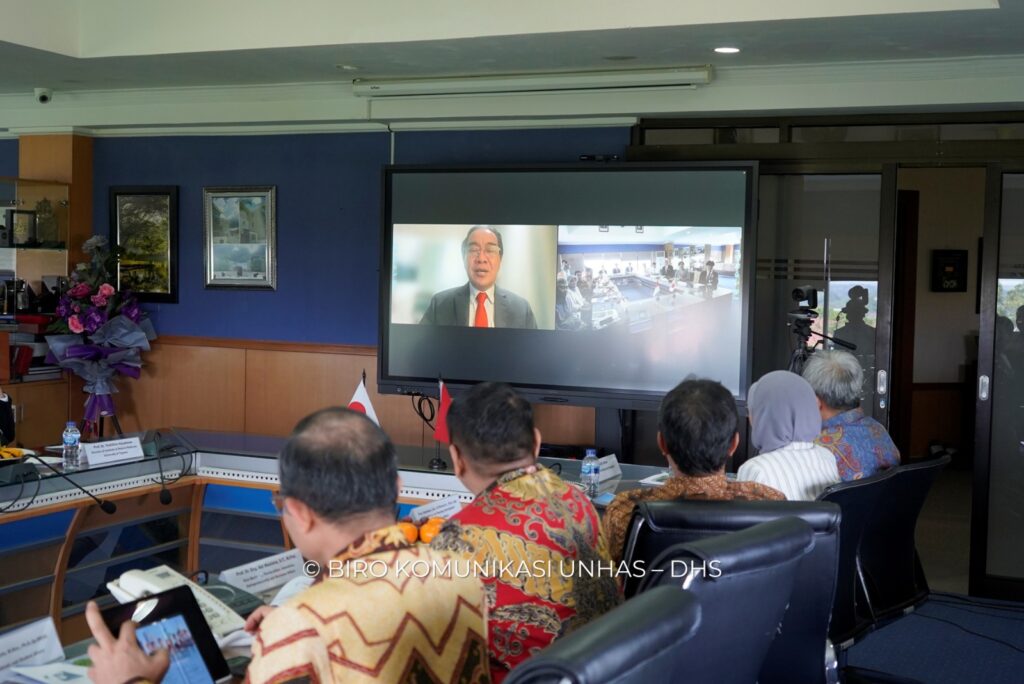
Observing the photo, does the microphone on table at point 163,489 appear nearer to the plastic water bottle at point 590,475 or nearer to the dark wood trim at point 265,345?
the plastic water bottle at point 590,475

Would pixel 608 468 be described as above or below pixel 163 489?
above

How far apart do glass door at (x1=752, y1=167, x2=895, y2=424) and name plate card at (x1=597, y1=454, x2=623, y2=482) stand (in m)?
1.55

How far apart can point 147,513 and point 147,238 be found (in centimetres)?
329

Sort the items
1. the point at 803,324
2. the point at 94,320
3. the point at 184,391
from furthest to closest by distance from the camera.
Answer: the point at 184,391, the point at 94,320, the point at 803,324

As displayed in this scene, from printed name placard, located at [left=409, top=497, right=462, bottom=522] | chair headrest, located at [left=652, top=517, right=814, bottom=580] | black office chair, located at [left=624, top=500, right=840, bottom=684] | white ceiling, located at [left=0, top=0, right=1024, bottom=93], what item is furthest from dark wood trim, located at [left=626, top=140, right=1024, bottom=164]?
chair headrest, located at [left=652, top=517, right=814, bottom=580]

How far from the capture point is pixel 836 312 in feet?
17.6

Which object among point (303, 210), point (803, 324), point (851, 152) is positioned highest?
point (851, 152)

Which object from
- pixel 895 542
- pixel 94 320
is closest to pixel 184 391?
pixel 94 320

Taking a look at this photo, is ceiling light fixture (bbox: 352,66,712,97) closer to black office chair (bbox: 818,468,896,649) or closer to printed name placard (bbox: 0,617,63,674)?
black office chair (bbox: 818,468,896,649)

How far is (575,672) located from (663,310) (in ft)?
14.1

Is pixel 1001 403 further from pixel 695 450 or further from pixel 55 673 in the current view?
pixel 55 673

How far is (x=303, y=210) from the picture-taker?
6.48 metres

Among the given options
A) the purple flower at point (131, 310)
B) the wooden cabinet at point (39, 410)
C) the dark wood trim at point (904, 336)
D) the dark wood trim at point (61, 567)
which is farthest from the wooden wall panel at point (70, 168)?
the dark wood trim at point (904, 336)

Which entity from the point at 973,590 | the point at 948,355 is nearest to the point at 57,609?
the point at 973,590
